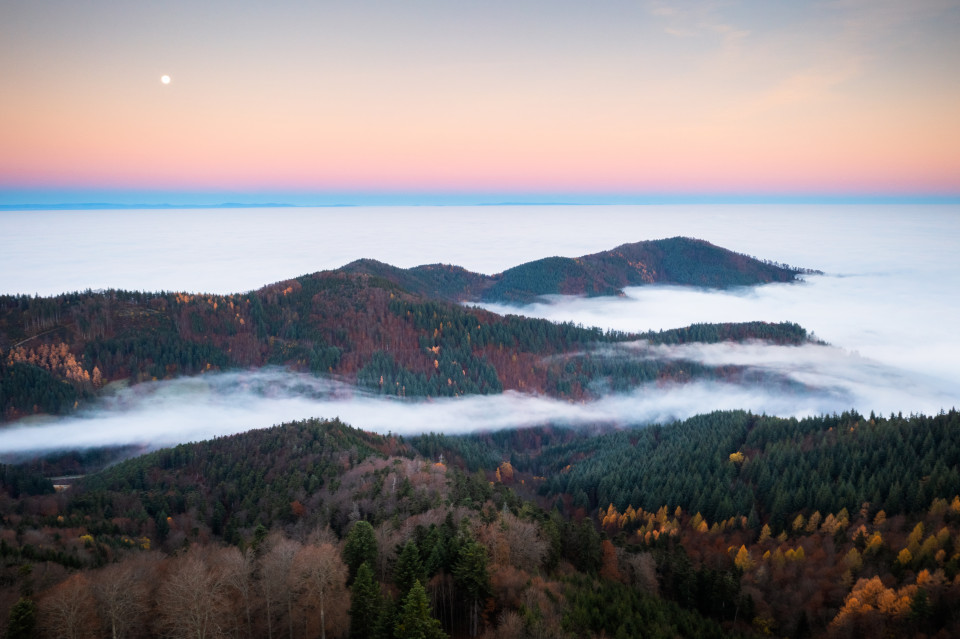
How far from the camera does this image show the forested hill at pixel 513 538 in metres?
45.9

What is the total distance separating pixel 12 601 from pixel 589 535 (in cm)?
6322

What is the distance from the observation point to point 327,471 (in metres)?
105

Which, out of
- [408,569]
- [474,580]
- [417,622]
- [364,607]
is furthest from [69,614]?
[474,580]

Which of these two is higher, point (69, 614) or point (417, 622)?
point (69, 614)

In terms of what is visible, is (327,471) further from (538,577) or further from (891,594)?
(891,594)

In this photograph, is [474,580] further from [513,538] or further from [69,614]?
[69,614]

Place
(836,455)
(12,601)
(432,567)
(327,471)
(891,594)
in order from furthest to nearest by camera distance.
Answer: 1. (836,455)
2. (327,471)
3. (891,594)
4. (432,567)
5. (12,601)

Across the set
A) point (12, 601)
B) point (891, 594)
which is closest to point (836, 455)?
point (891, 594)

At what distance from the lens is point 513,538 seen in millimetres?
62812

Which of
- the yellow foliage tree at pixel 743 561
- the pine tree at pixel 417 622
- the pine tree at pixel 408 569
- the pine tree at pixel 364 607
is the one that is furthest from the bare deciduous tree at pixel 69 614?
the yellow foliage tree at pixel 743 561

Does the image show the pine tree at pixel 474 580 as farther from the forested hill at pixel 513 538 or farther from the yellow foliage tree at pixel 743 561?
the yellow foliage tree at pixel 743 561

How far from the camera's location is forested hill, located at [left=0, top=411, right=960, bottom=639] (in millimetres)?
45938

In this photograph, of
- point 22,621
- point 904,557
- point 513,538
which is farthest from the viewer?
point 904,557

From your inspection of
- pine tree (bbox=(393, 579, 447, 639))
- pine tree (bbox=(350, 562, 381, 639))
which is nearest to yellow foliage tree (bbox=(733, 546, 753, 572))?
pine tree (bbox=(393, 579, 447, 639))
